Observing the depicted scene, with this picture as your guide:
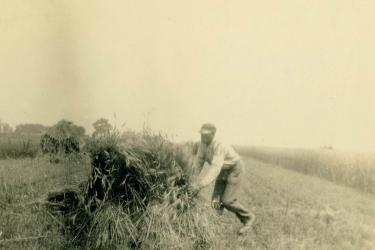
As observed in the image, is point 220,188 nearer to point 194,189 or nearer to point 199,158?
point 199,158

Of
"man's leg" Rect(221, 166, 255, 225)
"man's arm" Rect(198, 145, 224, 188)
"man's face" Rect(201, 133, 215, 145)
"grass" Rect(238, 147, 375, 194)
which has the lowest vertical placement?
"grass" Rect(238, 147, 375, 194)

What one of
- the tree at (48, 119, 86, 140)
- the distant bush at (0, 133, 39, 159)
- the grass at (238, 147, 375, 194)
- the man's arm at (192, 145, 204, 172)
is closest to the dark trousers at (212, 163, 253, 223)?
the man's arm at (192, 145, 204, 172)

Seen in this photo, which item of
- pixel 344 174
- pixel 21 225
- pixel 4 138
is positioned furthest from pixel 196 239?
pixel 4 138

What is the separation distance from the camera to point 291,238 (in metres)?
7.05

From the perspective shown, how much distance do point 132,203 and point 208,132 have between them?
140 cm

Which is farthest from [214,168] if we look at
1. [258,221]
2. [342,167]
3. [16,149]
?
[16,149]

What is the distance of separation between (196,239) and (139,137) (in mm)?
1498

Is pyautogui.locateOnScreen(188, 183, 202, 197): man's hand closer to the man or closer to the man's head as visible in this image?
the man

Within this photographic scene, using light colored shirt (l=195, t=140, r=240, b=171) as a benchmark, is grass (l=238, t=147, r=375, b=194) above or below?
below

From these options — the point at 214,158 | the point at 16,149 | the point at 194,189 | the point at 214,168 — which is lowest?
the point at 16,149

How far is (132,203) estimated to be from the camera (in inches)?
248

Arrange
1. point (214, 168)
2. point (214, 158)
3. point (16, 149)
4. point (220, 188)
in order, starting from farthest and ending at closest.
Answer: point (16, 149), point (220, 188), point (214, 158), point (214, 168)

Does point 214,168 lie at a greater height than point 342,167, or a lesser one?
greater

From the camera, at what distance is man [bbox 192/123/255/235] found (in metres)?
6.65
